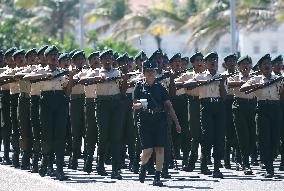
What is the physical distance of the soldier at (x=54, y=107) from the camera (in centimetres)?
1862

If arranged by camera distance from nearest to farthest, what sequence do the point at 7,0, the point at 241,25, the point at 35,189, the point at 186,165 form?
the point at 35,189
the point at 186,165
the point at 241,25
the point at 7,0

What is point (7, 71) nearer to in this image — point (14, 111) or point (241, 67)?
point (14, 111)

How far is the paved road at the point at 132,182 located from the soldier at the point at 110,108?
52 centimetres

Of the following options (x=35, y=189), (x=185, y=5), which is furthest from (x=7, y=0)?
(x=35, y=189)

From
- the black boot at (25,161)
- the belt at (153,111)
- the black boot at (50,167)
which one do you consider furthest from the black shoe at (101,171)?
the belt at (153,111)

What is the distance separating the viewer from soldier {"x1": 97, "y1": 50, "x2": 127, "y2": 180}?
18.9 m

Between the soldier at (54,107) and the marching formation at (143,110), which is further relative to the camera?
the soldier at (54,107)

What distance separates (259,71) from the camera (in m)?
19.5

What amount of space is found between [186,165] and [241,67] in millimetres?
2053

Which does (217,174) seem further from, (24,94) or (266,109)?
(24,94)

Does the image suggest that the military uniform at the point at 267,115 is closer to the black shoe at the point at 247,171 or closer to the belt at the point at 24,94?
the black shoe at the point at 247,171

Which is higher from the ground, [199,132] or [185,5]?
[185,5]

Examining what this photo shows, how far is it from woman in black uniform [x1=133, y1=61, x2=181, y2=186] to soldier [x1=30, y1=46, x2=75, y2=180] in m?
1.39

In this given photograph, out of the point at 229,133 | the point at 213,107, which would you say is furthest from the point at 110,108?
the point at 229,133
